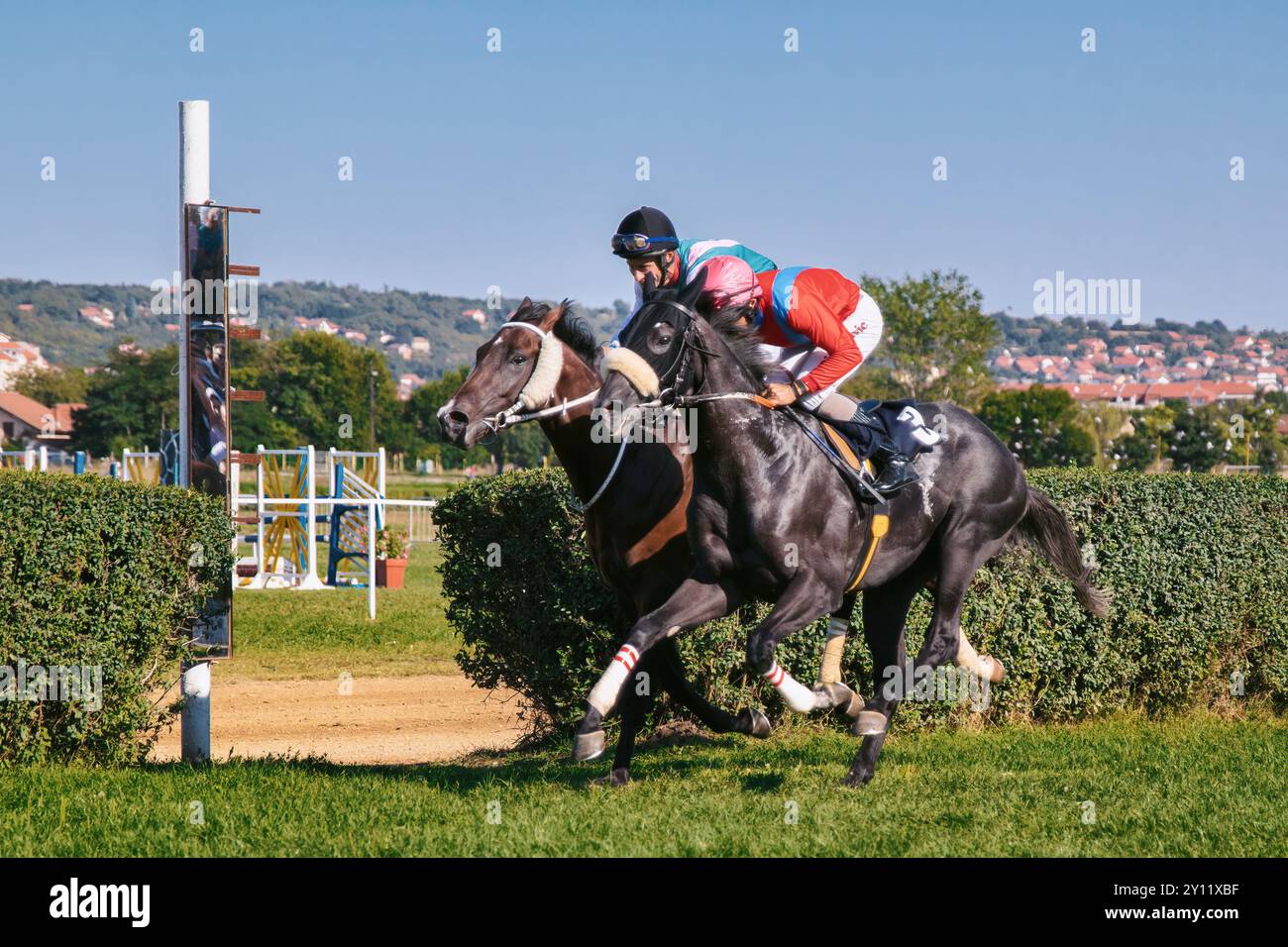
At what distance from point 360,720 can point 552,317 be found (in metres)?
4.96

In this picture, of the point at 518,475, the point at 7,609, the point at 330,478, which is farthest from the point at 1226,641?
the point at 330,478

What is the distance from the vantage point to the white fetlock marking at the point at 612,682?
17.7ft

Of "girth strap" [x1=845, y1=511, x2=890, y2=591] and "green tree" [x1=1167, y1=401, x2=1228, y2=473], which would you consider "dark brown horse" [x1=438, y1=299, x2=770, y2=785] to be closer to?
"girth strap" [x1=845, y1=511, x2=890, y2=591]

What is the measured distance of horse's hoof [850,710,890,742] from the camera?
635 cm

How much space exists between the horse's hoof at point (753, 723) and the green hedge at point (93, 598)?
302cm

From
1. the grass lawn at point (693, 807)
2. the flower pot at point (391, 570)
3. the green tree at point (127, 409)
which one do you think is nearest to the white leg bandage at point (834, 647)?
the grass lawn at point (693, 807)

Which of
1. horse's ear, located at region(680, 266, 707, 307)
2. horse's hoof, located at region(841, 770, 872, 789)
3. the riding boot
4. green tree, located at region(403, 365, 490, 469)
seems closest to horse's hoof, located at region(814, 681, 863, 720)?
horse's hoof, located at region(841, 770, 872, 789)

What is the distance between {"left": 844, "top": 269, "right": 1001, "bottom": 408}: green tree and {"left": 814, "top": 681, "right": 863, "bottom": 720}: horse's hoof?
171ft

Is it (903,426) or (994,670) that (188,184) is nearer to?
(903,426)

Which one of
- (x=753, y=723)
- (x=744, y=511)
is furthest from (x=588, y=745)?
(x=753, y=723)

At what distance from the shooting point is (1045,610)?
917cm

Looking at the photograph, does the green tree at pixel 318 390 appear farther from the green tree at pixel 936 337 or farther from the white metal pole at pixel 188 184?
the white metal pole at pixel 188 184
